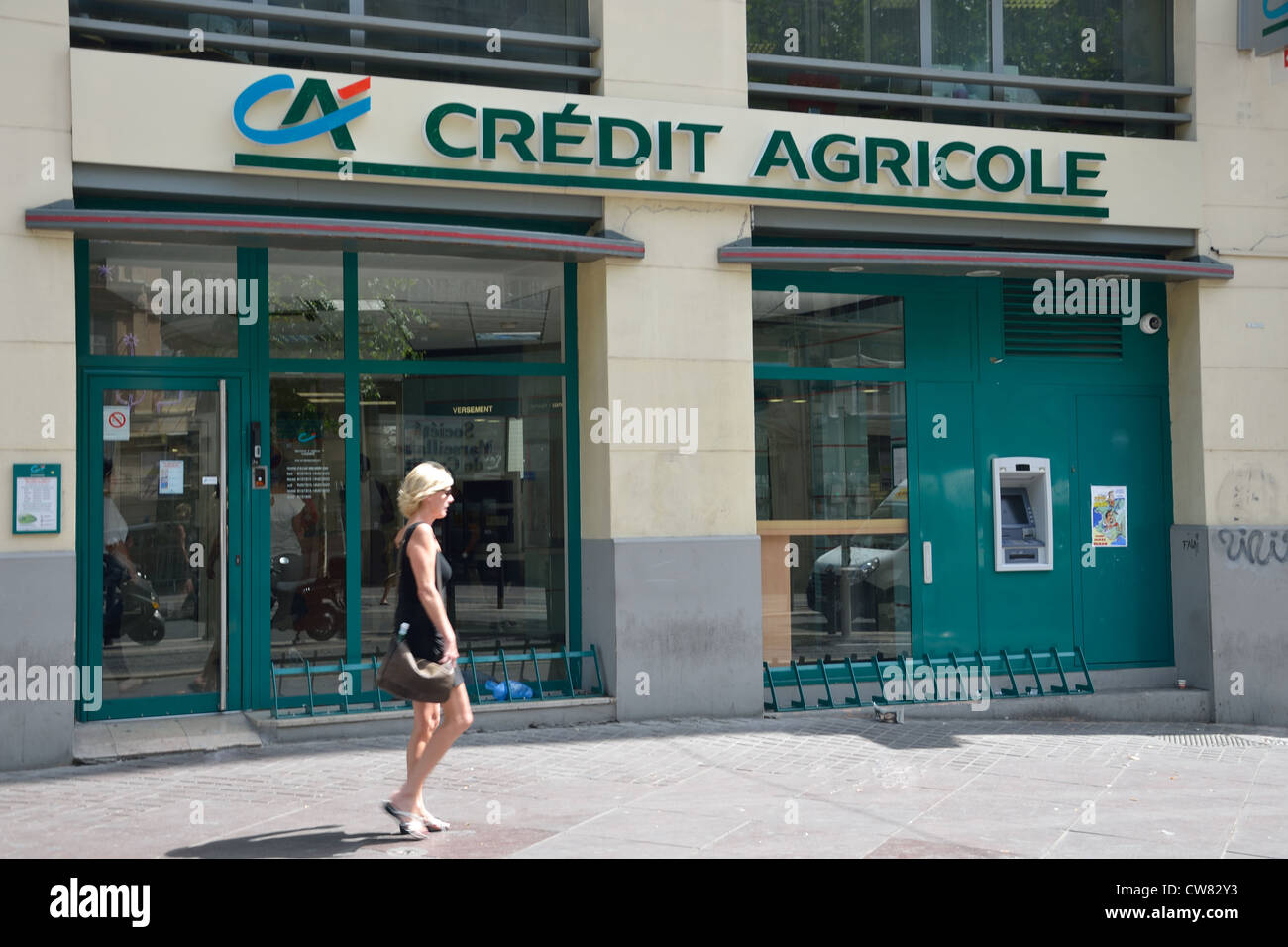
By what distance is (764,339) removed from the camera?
10766 mm

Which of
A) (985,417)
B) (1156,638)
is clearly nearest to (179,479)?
(985,417)

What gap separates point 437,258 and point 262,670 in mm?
3278

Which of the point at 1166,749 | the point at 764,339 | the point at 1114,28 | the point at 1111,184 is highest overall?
the point at 1114,28

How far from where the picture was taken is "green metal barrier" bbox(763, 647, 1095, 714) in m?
10.7

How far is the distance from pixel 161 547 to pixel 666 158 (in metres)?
4.61

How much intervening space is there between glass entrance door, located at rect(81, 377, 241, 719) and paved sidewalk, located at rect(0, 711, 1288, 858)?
892 mm

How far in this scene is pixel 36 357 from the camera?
8312mm

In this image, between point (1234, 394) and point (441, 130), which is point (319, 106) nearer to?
point (441, 130)

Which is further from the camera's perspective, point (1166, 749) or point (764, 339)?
point (764, 339)

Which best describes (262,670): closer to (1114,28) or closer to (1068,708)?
(1068,708)

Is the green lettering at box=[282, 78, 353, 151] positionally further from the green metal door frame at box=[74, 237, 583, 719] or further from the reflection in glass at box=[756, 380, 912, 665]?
the reflection in glass at box=[756, 380, 912, 665]

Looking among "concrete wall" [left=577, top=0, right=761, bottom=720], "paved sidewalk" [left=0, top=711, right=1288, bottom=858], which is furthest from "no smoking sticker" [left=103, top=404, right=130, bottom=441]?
"concrete wall" [left=577, top=0, right=761, bottom=720]
